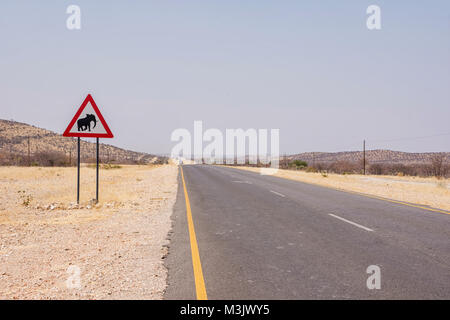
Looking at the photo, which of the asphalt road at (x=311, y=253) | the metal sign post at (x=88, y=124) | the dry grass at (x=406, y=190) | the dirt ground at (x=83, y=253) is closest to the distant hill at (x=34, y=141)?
the dry grass at (x=406, y=190)

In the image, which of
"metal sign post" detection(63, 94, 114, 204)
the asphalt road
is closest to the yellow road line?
the asphalt road

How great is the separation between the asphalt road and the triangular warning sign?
335cm

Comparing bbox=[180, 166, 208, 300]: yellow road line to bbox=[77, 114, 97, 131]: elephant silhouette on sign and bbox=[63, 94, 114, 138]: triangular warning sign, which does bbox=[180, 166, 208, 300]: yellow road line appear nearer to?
bbox=[63, 94, 114, 138]: triangular warning sign

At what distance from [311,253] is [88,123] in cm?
777

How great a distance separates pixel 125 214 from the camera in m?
10.1

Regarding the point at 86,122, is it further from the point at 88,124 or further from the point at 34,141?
the point at 34,141

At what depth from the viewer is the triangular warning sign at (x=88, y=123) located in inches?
413

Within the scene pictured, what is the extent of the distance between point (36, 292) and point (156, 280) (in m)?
1.40

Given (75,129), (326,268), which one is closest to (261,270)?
(326,268)

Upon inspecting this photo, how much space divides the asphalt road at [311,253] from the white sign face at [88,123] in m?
3.47

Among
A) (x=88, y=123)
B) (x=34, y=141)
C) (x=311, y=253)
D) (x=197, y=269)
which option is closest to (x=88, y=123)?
(x=88, y=123)

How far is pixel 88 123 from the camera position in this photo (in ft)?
35.2

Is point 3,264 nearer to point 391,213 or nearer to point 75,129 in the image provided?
point 75,129
